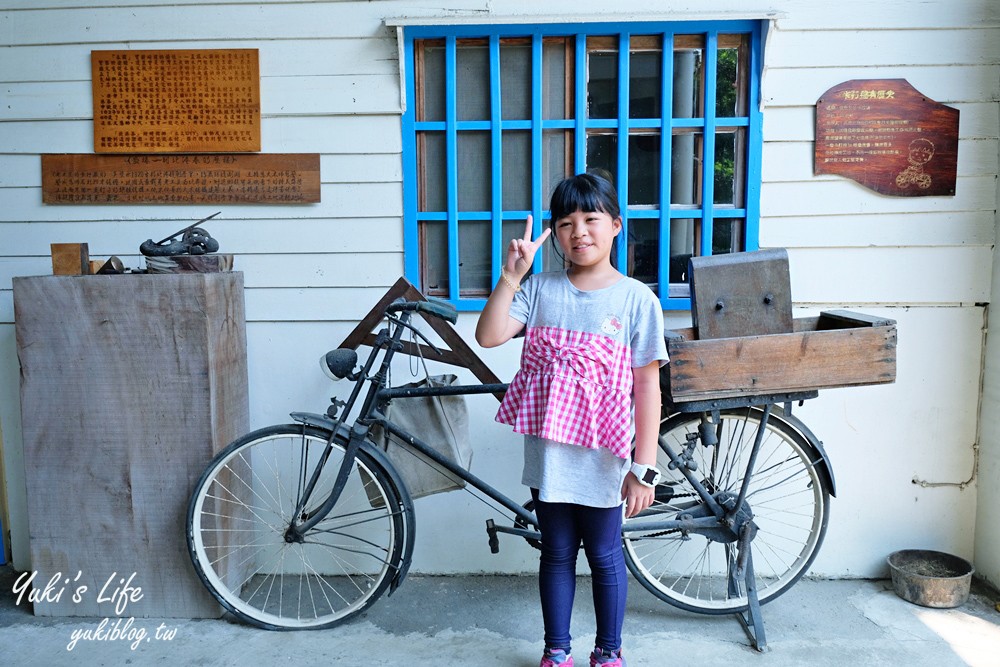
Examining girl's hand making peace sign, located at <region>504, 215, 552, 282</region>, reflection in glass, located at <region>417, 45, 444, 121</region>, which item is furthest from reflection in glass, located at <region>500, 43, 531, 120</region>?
girl's hand making peace sign, located at <region>504, 215, 552, 282</region>

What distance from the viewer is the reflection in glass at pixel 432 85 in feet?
10.9

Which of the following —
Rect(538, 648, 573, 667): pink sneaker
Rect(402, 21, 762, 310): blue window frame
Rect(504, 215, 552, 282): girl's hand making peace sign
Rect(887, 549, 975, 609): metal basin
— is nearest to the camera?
Rect(504, 215, 552, 282): girl's hand making peace sign

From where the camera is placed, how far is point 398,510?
118 inches

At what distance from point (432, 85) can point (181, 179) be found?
3.87 feet


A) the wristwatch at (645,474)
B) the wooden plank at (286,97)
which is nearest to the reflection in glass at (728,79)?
the wooden plank at (286,97)

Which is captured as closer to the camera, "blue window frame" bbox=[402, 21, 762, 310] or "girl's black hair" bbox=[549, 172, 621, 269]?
"girl's black hair" bbox=[549, 172, 621, 269]

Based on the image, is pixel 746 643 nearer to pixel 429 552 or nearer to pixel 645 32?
pixel 429 552

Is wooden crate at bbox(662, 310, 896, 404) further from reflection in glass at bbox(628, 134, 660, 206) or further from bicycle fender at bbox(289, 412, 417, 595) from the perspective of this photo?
bicycle fender at bbox(289, 412, 417, 595)

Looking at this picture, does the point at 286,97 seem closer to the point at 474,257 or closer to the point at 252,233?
the point at 252,233

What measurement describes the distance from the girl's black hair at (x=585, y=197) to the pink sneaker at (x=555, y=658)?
148cm

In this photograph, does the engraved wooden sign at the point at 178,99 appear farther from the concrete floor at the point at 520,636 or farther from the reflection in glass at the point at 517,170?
the concrete floor at the point at 520,636

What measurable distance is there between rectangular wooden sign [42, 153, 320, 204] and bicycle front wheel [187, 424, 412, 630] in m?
1.08

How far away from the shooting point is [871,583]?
341cm

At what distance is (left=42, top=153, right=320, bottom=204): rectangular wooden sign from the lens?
333 cm
